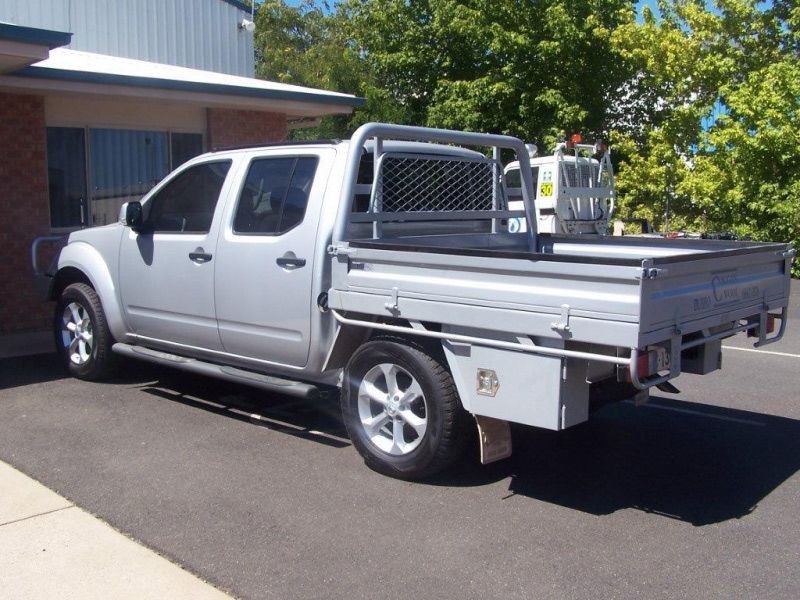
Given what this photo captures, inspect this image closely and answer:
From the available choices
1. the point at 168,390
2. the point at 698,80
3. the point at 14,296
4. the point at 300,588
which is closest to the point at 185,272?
the point at 168,390

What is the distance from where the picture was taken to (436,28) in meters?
24.4

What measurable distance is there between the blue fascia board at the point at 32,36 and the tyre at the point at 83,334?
96.8 inches

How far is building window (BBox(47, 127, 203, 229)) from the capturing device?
1136cm

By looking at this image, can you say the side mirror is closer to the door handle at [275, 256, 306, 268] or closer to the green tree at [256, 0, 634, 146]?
the door handle at [275, 256, 306, 268]

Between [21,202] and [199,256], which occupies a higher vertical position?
[21,202]

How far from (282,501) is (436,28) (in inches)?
834

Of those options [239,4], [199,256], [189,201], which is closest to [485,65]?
[239,4]

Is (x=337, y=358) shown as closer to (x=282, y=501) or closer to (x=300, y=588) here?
(x=282, y=501)

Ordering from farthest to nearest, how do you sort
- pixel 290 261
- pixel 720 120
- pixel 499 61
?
1. pixel 499 61
2. pixel 720 120
3. pixel 290 261

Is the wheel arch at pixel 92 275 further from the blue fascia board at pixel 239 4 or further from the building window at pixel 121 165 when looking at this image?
the blue fascia board at pixel 239 4

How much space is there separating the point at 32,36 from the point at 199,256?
11.4 feet

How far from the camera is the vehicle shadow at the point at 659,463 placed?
5.20m

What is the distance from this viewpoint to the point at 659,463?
19.3 feet

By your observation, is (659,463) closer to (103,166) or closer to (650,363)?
(650,363)
